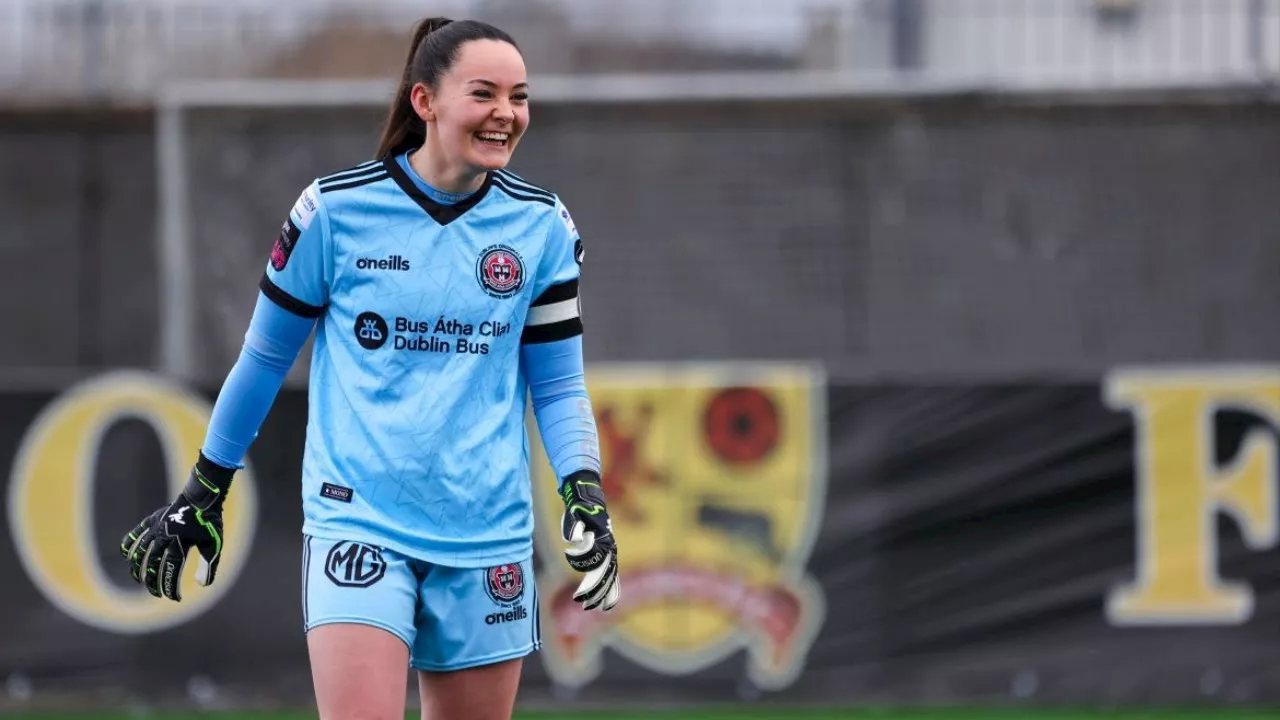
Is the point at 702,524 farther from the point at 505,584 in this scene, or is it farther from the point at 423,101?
the point at 423,101

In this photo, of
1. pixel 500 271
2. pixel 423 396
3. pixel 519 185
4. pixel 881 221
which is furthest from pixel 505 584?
pixel 881 221

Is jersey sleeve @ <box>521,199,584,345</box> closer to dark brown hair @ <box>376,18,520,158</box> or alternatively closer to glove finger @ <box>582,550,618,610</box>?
dark brown hair @ <box>376,18,520,158</box>

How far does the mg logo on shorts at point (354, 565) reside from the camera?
3.64 meters

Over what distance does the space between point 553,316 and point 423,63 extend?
0.59 m

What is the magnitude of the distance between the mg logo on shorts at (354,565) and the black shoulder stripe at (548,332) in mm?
571

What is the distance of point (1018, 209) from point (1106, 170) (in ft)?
2.11

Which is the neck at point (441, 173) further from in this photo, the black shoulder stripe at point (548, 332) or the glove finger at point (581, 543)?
the glove finger at point (581, 543)

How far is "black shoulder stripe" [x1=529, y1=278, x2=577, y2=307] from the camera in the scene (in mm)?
3910

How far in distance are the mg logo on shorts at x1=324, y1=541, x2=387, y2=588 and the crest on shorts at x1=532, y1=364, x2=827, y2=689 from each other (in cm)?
458

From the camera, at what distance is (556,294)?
3.93 metres

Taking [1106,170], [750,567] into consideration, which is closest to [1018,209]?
[1106,170]

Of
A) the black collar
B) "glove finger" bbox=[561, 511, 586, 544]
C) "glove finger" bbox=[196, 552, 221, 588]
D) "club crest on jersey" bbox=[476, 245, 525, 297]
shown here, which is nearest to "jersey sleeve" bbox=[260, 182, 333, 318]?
the black collar

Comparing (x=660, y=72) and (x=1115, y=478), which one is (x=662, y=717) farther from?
(x=660, y=72)

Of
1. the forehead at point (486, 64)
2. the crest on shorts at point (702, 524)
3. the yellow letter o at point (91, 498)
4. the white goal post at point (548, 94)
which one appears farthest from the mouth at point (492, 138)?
the white goal post at point (548, 94)
